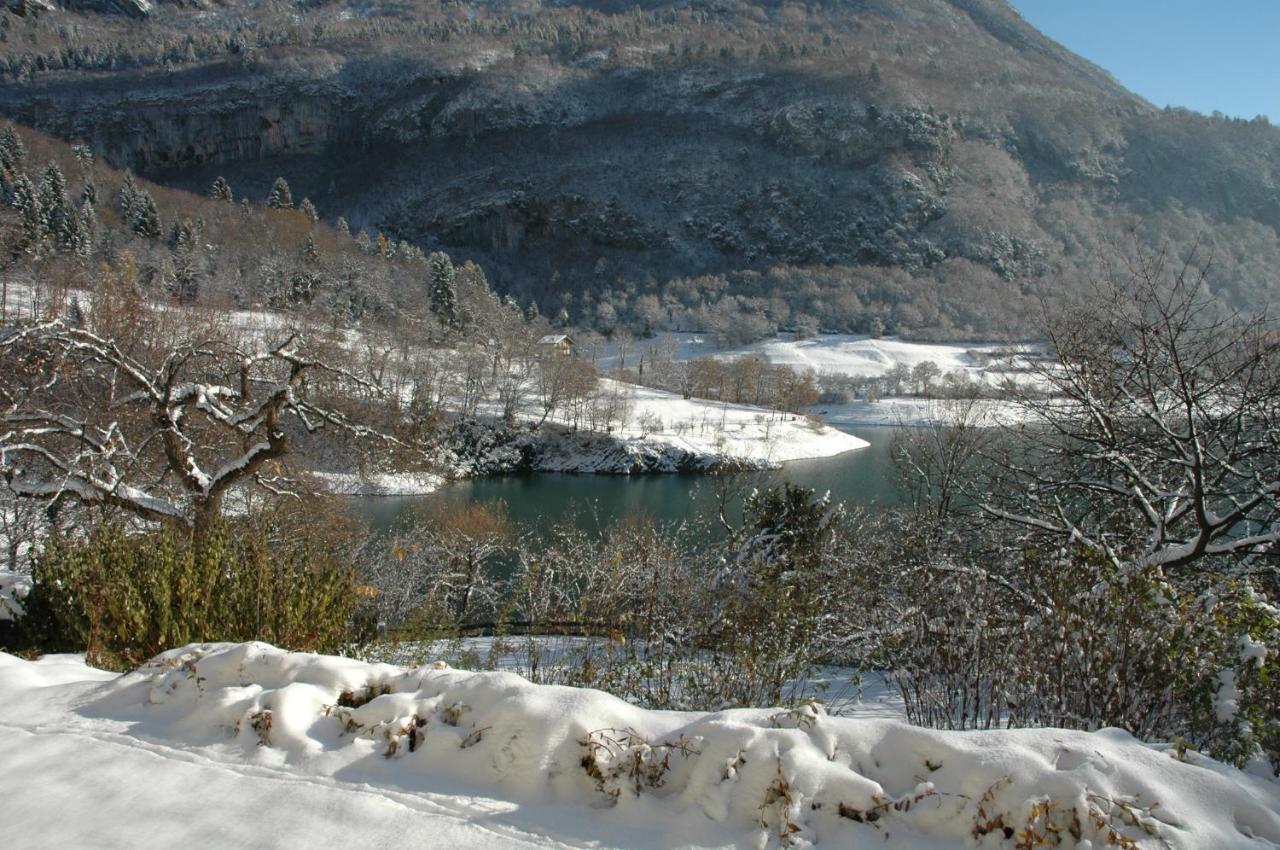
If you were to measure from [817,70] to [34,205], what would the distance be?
18630 centimetres

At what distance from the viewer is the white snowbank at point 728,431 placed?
174 feet

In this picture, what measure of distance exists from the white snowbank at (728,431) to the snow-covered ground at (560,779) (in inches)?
1786

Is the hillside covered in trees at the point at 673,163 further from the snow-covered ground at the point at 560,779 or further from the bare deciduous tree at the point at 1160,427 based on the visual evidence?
the snow-covered ground at the point at 560,779

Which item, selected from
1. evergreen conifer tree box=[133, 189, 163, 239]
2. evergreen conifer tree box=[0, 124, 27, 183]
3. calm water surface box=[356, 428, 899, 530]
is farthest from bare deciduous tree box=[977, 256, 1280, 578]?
evergreen conifer tree box=[0, 124, 27, 183]

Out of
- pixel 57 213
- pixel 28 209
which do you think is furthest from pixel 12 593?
pixel 57 213

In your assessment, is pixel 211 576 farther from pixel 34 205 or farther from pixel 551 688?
pixel 34 205

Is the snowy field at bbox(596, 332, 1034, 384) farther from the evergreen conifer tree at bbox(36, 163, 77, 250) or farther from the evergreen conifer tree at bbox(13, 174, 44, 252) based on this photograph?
the evergreen conifer tree at bbox(13, 174, 44, 252)

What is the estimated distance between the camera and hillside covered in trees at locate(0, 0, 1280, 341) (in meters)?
151

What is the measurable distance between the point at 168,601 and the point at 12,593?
2.43 meters

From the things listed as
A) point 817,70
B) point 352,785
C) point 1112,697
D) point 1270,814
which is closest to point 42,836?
point 352,785

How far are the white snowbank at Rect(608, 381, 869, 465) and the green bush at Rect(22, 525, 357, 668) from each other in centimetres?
4363

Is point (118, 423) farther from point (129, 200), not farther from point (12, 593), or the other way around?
point (129, 200)

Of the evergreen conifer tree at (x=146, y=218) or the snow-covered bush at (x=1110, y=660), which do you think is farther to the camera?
the evergreen conifer tree at (x=146, y=218)

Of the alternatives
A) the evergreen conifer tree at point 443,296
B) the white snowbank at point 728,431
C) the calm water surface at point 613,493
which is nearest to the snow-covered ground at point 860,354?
→ the white snowbank at point 728,431
